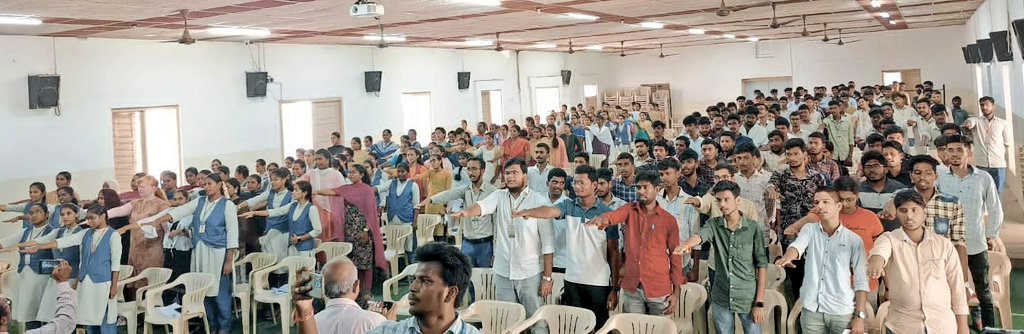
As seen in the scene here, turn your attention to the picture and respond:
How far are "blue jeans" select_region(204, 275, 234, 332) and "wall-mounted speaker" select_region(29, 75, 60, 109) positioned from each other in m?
4.59

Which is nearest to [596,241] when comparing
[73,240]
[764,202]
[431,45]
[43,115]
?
[764,202]

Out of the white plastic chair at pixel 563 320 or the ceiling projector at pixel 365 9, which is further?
the ceiling projector at pixel 365 9

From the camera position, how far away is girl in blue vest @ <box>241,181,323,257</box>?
6.24 metres

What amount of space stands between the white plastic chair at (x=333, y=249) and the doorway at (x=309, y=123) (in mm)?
6279

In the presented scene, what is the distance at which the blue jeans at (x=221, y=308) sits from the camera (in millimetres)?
5930

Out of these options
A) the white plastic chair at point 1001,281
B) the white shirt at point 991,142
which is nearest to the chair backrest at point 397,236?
the white plastic chair at point 1001,281

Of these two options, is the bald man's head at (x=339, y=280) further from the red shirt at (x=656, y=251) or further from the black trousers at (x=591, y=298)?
the black trousers at (x=591, y=298)

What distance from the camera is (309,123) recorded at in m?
12.9

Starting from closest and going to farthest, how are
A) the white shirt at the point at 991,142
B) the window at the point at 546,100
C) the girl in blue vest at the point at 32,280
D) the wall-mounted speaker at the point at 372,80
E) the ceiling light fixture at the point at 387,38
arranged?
1. the girl in blue vest at the point at 32,280
2. the white shirt at the point at 991,142
3. the ceiling light fixture at the point at 387,38
4. the wall-mounted speaker at the point at 372,80
5. the window at the point at 546,100

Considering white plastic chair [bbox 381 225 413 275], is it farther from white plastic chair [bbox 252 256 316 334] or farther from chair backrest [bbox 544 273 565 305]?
chair backrest [bbox 544 273 565 305]

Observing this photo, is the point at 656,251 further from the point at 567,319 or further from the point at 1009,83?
the point at 1009,83

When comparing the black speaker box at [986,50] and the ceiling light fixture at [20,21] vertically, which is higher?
the ceiling light fixture at [20,21]

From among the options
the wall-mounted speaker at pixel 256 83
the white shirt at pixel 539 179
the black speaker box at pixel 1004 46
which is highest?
the wall-mounted speaker at pixel 256 83

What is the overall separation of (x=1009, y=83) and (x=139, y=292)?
979 cm
